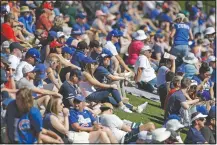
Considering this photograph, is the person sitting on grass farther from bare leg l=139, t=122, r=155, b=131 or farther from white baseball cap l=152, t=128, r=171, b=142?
bare leg l=139, t=122, r=155, b=131

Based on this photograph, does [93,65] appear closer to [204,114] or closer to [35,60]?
[35,60]

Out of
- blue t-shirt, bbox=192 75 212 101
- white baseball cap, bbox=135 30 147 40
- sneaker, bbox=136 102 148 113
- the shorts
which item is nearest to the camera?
the shorts

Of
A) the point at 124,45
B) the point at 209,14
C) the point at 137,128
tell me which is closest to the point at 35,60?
the point at 137,128

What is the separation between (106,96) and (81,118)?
242cm

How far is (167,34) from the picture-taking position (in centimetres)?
2738

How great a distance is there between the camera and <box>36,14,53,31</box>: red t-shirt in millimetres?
22609

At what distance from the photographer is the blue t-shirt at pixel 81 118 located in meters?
14.6

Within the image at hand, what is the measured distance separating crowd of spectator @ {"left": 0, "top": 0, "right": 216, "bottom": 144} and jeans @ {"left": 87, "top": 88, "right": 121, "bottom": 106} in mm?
16

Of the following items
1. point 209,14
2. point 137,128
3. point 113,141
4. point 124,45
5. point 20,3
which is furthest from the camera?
point 209,14

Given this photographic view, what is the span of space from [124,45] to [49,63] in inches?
265

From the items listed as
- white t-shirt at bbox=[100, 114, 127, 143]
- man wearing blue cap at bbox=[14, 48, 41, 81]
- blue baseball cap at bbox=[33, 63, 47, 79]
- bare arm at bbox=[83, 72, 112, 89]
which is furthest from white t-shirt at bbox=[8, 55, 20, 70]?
white t-shirt at bbox=[100, 114, 127, 143]

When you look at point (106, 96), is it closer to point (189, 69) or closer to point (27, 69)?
point (27, 69)

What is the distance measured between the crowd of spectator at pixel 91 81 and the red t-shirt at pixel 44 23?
0.03 meters

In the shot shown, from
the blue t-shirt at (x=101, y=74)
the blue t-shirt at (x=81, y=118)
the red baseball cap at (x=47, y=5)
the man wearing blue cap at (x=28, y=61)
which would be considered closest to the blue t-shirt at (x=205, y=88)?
the blue t-shirt at (x=101, y=74)
